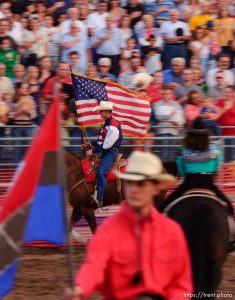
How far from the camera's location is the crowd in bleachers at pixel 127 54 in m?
13.3

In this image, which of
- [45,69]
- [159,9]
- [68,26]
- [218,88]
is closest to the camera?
Result: [45,69]

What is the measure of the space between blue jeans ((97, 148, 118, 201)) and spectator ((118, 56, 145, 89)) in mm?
2860

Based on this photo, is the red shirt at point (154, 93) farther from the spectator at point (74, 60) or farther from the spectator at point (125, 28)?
the spectator at point (125, 28)

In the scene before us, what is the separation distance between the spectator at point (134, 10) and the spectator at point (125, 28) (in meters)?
0.33

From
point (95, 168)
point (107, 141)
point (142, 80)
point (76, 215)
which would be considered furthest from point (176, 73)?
point (76, 215)

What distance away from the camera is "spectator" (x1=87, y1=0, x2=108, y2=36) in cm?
1535

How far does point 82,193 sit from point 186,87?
Result: 10.2ft

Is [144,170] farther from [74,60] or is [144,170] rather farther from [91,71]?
[74,60]

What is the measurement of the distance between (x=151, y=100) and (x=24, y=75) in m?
2.00

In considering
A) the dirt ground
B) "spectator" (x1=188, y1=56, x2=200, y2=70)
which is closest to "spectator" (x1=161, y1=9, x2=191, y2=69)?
"spectator" (x1=188, y1=56, x2=200, y2=70)

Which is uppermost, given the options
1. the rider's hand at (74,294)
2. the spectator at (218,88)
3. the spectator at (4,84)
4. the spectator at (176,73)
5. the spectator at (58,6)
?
the rider's hand at (74,294)

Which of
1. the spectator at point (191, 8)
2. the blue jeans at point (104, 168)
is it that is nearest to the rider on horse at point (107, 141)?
the blue jeans at point (104, 168)

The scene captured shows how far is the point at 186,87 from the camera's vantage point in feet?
46.8

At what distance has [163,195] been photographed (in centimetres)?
1145
